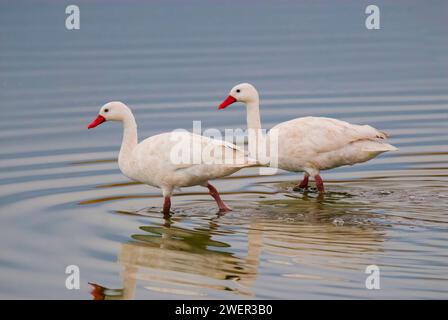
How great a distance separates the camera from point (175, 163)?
1295 centimetres

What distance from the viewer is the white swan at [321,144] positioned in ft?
47.1

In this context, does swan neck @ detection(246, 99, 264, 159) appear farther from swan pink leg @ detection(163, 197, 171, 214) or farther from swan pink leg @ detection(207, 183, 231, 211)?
swan pink leg @ detection(163, 197, 171, 214)

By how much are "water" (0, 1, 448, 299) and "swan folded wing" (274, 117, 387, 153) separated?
2.24ft

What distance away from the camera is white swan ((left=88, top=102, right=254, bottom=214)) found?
1291cm

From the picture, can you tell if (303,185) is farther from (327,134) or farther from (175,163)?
(175,163)

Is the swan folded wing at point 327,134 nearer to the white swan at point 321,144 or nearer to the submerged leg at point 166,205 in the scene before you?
the white swan at point 321,144

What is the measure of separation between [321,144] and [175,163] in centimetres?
232

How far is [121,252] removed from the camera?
1193 centimetres

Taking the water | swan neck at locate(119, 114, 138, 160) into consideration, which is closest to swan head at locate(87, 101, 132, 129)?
swan neck at locate(119, 114, 138, 160)

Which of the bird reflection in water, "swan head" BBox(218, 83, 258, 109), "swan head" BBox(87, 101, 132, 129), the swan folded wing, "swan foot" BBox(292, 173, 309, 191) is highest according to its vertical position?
"swan head" BBox(218, 83, 258, 109)

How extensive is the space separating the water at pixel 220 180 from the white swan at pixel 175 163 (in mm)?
433

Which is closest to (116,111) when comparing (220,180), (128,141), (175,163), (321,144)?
(128,141)

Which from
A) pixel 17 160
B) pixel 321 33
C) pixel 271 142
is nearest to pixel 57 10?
pixel 321 33

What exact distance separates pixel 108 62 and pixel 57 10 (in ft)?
33.0
